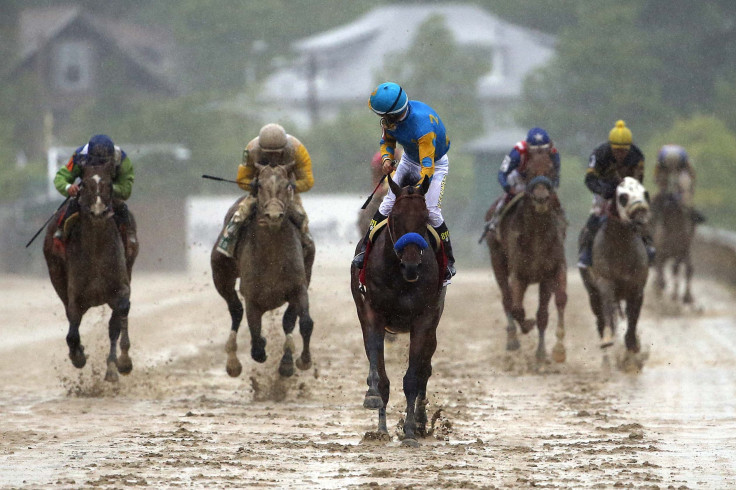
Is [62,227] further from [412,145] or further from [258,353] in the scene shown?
[412,145]

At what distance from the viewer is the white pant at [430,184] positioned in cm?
928

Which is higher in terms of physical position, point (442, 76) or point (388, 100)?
point (442, 76)

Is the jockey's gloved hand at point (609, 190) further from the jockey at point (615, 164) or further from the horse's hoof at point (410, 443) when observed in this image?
the horse's hoof at point (410, 443)

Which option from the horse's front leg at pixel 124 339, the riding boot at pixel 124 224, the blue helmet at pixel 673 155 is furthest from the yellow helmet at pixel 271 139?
the blue helmet at pixel 673 155

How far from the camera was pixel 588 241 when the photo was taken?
13.8 metres

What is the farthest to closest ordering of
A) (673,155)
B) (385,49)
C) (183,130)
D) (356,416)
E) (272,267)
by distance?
(385,49), (183,130), (673,155), (272,267), (356,416)

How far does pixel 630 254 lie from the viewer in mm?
13141

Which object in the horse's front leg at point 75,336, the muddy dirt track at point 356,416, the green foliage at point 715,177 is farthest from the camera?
the green foliage at point 715,177

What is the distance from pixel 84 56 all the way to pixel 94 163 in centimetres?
4692

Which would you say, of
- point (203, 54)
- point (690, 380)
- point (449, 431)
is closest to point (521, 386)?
point (690, 380)

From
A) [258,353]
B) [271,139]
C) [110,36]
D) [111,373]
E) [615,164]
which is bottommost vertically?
[111,373]

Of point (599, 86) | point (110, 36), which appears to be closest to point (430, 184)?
point (599, 86)

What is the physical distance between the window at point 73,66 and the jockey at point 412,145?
48570 millimetres

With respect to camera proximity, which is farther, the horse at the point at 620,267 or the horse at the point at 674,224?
the horse at the point at 674,224
